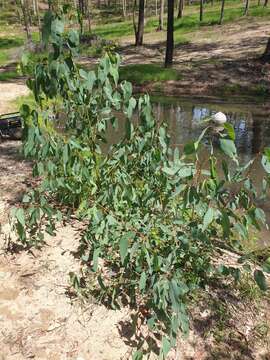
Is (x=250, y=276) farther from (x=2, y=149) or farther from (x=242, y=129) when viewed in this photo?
(x=242, y=129)

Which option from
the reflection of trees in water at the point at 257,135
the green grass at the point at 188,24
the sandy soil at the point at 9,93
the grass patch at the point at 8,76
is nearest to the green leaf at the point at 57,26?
the reflection of trees in water at the point at 257,135

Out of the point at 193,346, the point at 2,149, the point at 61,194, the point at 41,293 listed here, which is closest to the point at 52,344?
the point at 41,293

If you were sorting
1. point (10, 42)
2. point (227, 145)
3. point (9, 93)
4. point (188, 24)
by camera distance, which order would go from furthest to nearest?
point (10, 42) < point (188, 24) < point (9, 93) < point (227, 145)

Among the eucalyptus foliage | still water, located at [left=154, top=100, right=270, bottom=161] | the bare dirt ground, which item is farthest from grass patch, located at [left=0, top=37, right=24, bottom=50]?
the eucalyptus foliage

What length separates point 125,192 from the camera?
365 cm

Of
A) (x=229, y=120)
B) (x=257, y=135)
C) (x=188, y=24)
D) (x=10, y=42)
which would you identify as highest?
(x=257, y=135)

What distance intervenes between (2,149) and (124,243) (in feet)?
20.6

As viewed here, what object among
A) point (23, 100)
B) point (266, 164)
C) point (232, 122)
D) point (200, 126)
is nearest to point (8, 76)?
point (23, 100)

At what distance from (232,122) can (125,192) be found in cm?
1111

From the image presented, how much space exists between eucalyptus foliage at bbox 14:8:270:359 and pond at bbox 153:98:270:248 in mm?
3852

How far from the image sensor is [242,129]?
43.0 feet

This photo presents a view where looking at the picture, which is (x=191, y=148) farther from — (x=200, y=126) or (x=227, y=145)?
(x=200, y=126)

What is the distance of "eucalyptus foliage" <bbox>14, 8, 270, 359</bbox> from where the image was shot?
9.86 ft

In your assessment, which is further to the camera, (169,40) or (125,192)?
(169,40)
